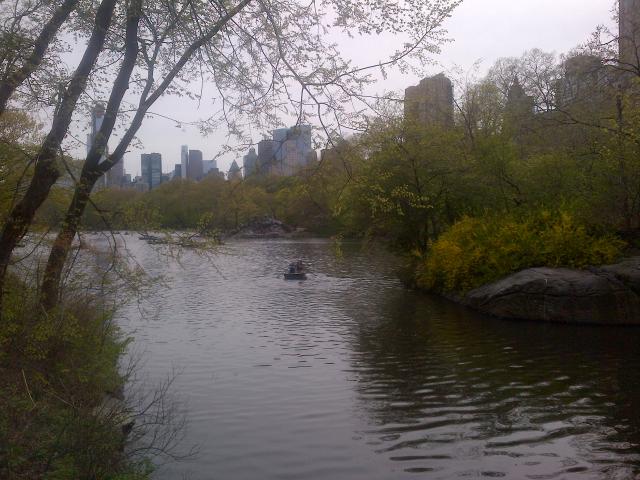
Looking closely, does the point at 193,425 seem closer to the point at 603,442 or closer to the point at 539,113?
the point at 603,442

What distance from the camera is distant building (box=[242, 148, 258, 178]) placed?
809 cm

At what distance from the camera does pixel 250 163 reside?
27.3ft

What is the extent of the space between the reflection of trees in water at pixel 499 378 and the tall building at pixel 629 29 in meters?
7.65

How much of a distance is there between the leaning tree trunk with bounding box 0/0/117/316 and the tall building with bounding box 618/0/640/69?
14.1m

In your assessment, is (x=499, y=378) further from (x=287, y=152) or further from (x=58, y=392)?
(x=58, y=392)

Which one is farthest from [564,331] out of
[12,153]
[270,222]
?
[270,222]

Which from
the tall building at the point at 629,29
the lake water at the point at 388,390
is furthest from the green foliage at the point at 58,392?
the tall building at the point at 629,29

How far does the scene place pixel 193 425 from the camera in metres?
9.53

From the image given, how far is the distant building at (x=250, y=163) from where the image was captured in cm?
809

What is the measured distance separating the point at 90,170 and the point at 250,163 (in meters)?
2.04

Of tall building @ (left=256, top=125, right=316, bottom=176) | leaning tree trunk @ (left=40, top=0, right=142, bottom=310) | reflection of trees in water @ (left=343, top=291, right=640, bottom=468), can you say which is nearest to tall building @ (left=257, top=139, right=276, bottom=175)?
tall building @ (left=256, top=125, right=316, bottom=176)

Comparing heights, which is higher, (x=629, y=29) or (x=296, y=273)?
(x=629, y=29)

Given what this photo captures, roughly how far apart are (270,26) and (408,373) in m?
7.09

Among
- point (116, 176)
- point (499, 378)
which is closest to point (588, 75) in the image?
point (499, 378)
